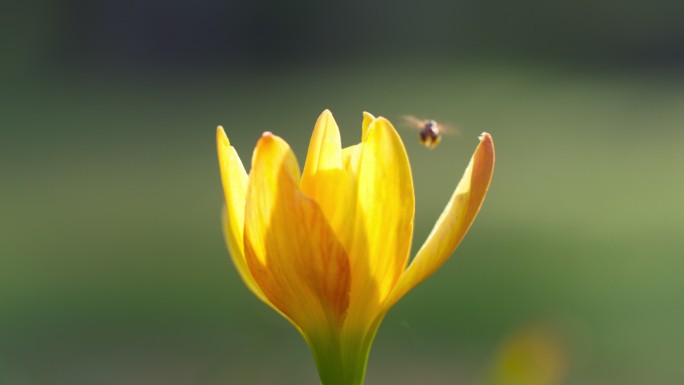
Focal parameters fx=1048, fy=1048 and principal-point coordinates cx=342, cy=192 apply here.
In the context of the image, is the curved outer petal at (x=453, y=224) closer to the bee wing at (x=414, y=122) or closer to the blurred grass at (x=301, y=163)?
the bee wing at (x=414, y=122)

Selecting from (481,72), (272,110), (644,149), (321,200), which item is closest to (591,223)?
(644,149)

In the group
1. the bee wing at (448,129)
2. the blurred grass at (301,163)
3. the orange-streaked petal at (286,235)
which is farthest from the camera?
the blurred grass at (301,163)

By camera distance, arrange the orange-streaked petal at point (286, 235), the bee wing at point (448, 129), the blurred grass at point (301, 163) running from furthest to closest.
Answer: the blurred grass at point (301, 163), the bee wing at point (448, 129), the orange-streaked petal at point (286, 235)

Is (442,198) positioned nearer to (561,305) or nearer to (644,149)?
(561,305)

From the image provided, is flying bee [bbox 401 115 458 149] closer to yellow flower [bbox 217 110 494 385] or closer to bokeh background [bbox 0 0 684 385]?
yellow flower [bbox 217 110 494 385]

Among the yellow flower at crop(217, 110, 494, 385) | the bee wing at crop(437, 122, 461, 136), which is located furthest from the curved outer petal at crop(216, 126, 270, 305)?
the bee wing at crop(437, 122, 461, 136)

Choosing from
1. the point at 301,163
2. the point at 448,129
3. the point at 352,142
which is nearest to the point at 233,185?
the point at 448,129

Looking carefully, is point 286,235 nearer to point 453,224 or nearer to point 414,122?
point 453,224

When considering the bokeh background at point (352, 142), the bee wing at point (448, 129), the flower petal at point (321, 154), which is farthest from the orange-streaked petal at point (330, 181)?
the bokeh background at point (352, 142)
